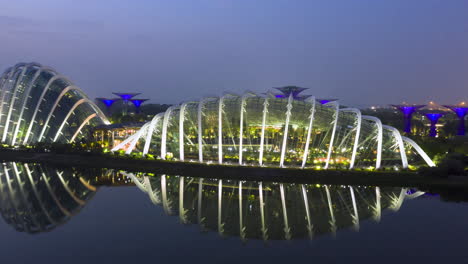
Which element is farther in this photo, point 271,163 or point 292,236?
point 271,163

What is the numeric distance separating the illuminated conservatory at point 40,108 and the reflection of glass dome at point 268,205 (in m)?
26.5

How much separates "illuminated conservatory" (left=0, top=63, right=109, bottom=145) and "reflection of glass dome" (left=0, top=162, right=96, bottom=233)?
14.6 metres

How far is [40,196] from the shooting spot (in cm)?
3597

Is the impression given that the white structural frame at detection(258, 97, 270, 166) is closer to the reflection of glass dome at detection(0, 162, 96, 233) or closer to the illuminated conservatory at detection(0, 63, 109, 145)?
the reflection of glass dome at detection(0, 162, 96, 233)

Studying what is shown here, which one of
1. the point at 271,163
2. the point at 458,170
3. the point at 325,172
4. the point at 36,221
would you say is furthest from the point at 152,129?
the point at 458,170

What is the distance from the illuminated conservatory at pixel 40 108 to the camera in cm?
6369

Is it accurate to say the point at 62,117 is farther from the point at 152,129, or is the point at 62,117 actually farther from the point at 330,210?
the point at 330,210

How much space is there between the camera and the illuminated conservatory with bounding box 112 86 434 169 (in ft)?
157

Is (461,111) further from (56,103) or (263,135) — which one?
(56,103)

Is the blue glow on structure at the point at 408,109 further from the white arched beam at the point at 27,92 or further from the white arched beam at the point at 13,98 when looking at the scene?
the white arched beam at the point at 13,98

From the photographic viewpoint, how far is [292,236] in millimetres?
26672

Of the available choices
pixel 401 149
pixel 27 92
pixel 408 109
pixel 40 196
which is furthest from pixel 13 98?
pixel 408 109

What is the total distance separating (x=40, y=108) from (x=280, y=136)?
1452 inches

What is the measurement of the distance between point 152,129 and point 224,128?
365 inches
